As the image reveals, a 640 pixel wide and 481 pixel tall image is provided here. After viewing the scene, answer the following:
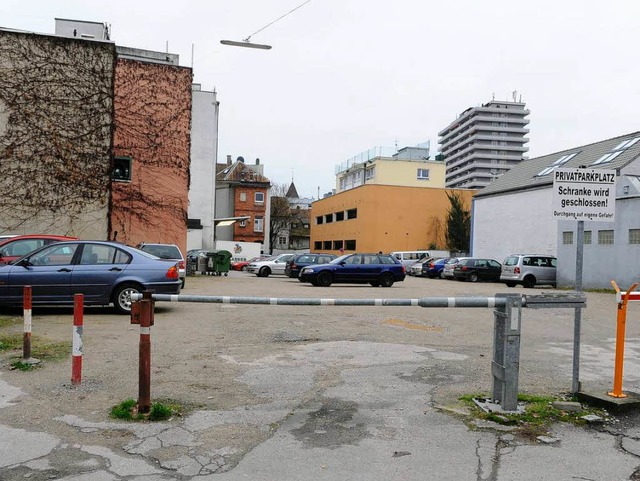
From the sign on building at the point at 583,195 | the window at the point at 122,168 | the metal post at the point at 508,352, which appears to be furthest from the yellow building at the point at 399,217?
the metal post at the point at 508,352

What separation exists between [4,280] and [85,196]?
14.2 metres

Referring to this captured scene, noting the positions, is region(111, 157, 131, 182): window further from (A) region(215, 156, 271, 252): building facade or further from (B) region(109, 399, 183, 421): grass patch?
(A) region(215, 156, 271, 252): building facade

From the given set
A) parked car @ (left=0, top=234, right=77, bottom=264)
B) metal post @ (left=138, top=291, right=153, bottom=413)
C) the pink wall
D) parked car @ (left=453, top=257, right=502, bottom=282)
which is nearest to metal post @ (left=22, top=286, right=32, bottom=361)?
metal post @ (left=138, top=291, right=153, bottom=413)

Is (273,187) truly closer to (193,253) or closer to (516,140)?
(193,253)

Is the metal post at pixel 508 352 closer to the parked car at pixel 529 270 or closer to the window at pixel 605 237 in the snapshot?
the window at pixel 605 237

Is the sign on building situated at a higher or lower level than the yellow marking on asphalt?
higher

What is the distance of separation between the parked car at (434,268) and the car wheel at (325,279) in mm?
14590

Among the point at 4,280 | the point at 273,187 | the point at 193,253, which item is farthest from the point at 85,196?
the point at 273,187

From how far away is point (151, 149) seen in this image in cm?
2844

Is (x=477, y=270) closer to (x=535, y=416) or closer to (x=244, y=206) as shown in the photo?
(x=535, y=416)

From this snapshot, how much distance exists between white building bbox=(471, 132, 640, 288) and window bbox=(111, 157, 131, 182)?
18.8 meters

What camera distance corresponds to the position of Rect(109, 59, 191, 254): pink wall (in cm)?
2770

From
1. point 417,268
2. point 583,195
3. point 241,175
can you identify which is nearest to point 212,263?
point 417,268

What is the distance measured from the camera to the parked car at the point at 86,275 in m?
11.4
